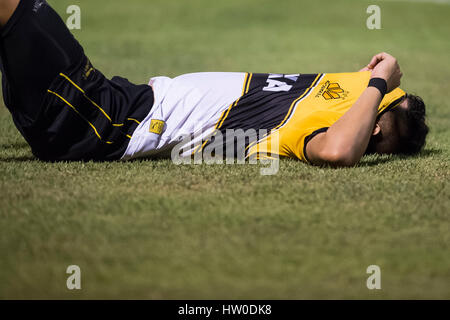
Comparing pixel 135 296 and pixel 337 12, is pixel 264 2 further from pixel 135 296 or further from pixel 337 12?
pixel 135 296

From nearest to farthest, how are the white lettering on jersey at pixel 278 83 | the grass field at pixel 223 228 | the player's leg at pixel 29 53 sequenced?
the grass field at pixel 223 228, the player's leg at pixel 29 53, the white lettering on jersey at pixel 278 83

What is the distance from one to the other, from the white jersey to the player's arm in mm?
577

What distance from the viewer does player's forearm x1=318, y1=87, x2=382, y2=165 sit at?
9.86ft

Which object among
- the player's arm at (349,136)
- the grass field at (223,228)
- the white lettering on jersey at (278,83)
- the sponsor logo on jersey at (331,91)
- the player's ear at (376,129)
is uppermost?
the white lettering on jersey at (278,83)

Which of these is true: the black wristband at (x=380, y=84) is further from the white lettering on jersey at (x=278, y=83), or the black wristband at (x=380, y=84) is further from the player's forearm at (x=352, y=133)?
the white lettering on jersey at (x=278, y=83)

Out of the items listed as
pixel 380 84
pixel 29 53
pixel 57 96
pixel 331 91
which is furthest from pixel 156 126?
pixel 380 84

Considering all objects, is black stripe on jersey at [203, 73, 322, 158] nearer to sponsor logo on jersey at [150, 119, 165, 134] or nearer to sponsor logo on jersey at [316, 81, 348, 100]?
sponsor logo on jersey at [316, 81, 348, 100]

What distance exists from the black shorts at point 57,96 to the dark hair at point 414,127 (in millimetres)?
1531

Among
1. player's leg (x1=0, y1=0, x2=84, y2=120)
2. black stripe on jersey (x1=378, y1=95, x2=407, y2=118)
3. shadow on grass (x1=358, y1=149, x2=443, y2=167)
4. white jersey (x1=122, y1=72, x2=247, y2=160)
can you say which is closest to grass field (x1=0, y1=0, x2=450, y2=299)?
shadow on grass (x1=358, y1=149, x2=443, y2=167)

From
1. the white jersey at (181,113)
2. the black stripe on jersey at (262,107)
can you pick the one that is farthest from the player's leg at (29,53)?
the black stripe on jersey at (262,107)

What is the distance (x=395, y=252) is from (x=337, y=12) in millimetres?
13979

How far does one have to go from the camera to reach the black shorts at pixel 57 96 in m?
2.98

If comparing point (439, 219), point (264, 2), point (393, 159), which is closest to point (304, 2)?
point (264, 2)

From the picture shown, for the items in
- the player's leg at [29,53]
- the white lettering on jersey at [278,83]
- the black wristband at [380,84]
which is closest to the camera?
the player's leg at [29,53]
